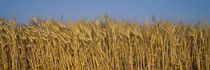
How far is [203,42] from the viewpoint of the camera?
125 inches

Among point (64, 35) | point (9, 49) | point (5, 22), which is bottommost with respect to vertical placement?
point (9, 49)

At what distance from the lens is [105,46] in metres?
2.94

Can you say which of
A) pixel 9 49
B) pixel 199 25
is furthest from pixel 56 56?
pixel 199 25

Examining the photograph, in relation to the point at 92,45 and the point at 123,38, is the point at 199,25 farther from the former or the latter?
the point at 92,45

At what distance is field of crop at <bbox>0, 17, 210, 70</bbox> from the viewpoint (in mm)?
2936

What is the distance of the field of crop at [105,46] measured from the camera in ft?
9.63

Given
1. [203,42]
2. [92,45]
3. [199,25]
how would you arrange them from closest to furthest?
Answer: [92,45] → [203,42] → [199,25]

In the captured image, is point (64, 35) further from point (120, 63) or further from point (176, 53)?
point (176, 53)

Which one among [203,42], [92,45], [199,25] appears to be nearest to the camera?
[92,45]

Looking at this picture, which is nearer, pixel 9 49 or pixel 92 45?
pixel 92 45

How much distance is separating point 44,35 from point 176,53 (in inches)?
93.8

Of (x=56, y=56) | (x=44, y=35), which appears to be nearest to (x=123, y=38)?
(x=56, y=56)

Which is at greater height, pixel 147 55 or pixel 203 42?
pixel 203 42

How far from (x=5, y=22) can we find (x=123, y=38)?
8.11 ft
